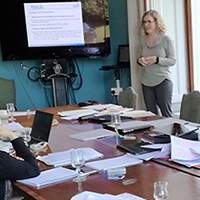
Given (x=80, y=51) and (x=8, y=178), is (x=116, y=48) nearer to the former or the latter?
Answer: (x=80, y=51)

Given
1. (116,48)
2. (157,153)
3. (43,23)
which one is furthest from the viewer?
(116,48)

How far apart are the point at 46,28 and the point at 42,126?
2.96 m

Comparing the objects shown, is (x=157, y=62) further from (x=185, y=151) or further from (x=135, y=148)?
(x=185, y=151)

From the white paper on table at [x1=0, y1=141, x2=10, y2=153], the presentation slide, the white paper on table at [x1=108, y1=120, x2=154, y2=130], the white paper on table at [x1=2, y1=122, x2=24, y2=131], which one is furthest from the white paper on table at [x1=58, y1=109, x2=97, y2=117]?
the presentation slide

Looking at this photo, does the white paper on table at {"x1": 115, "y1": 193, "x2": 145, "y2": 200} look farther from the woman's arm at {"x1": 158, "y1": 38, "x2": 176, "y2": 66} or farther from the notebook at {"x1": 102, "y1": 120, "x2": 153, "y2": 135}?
the woman's arm at {"x1": 158, "y1": 38, "x2": 176, "y2": 66}

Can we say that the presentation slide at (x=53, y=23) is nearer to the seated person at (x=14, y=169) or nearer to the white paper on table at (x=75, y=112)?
Result: the white paper on table at (x=75, y=112)

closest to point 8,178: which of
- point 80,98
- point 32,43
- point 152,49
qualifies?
point 152,49

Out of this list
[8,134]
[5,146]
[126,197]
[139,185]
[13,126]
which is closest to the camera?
[126,197]

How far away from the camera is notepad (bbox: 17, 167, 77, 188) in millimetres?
1556

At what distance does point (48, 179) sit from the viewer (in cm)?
159

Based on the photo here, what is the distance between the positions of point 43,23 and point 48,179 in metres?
3.70

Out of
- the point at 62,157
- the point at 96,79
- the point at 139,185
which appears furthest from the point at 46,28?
the point at 139,185

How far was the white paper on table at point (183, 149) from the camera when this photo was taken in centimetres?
173

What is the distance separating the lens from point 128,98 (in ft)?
12.3
